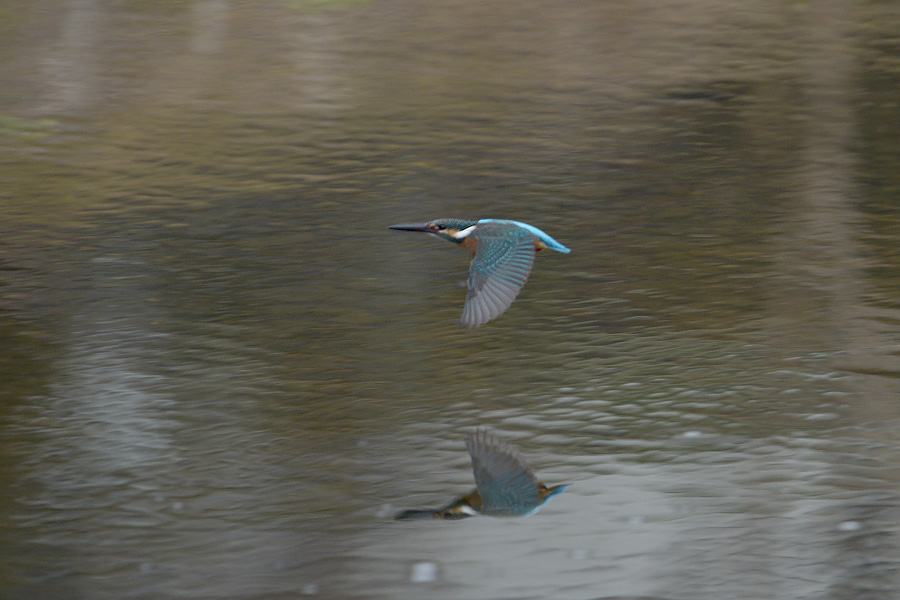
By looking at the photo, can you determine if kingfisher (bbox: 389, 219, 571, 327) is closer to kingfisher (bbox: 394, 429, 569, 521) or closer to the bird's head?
the bird's head

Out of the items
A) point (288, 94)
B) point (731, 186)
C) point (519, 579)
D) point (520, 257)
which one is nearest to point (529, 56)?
point (288, 94)

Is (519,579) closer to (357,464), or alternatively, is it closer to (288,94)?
(357,464)

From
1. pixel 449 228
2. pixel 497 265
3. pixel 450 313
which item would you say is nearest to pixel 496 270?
pixel 497 265

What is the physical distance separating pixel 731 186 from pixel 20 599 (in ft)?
16.5

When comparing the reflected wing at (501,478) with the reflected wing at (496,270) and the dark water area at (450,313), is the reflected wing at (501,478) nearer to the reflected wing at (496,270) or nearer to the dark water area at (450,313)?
the dark water area at (450,313)

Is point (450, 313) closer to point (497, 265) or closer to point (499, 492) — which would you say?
point (497, 265)

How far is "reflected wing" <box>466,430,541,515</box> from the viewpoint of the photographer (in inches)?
166

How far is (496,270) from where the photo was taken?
4.82 m

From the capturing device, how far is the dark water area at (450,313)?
402cm

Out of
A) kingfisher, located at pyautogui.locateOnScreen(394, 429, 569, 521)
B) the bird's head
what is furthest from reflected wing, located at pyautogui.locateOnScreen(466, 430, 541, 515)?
the bird's head

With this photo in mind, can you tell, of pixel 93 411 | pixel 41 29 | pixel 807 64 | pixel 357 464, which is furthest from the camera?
pixel 41 29

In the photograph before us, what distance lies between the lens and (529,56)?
433 inches

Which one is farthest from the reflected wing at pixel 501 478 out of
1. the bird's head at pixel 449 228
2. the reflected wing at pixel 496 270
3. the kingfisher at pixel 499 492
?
the bird's head at pixel 449 228

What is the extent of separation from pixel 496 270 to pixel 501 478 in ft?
2.76
